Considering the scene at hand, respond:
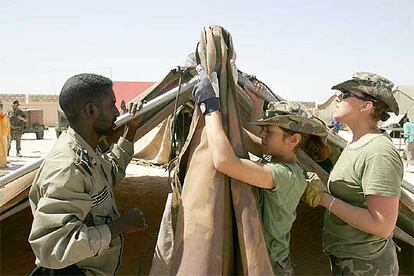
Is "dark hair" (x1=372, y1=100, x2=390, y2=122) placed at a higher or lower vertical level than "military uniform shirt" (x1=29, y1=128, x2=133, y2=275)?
higher

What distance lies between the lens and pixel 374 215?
2.19 meters

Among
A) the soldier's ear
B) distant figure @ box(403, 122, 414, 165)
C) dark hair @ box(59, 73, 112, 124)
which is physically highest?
dark hair @ box(59, 73, 112, 124)

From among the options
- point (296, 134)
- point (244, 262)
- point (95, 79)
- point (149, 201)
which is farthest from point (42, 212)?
point (149, 201)

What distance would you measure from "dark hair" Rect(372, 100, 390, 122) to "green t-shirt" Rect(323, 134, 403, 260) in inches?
5.1

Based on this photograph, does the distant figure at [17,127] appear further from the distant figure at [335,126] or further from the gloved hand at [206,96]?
the gloved hand at [206,96]

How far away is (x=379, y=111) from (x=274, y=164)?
0.73m

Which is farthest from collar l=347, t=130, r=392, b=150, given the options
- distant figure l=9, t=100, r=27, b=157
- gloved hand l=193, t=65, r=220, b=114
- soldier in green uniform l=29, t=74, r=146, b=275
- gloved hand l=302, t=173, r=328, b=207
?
distant figure l=9, t=100, r=27, b=157

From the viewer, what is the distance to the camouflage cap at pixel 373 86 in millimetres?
2355

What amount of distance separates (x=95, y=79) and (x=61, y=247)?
2.56 feet

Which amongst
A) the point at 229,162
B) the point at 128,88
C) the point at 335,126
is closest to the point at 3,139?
the point at 335,126

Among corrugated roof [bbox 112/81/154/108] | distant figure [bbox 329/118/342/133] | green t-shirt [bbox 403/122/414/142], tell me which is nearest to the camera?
distant figure [bbox 329/118/342/133]

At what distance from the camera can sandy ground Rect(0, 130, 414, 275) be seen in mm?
4504

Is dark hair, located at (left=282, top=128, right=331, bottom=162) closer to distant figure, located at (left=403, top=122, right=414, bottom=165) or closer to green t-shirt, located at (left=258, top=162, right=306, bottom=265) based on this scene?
green t-shirt, located at (left=258, top=162, right=306, bottom=265)

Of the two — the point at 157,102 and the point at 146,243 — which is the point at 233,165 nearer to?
the point at 157,102
